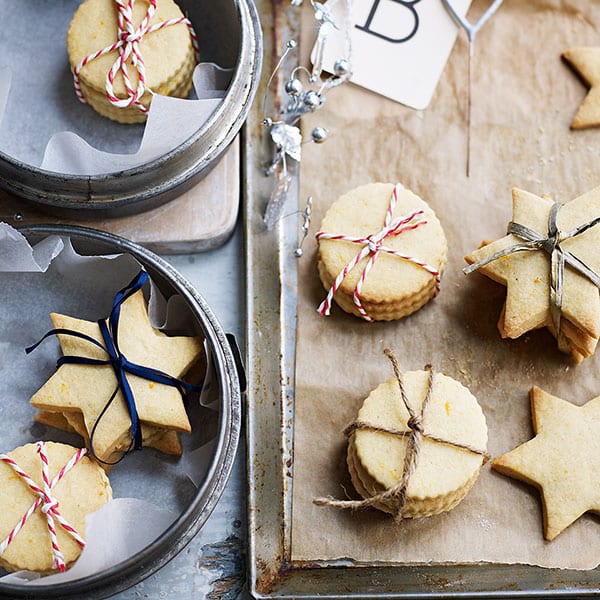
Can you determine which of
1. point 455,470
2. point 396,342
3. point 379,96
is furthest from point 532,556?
point 379,96

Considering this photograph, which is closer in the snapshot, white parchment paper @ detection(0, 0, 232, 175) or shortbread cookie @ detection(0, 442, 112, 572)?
shortbread cookie @ detection(0, 442, 112, 572)

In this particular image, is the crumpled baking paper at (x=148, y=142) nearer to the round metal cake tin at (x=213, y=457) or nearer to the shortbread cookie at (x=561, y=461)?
the round metal cake tin at (x=213, y=457)

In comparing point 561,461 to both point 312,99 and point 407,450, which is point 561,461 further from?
point 312,99

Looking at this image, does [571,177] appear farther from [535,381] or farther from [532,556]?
[532,556]

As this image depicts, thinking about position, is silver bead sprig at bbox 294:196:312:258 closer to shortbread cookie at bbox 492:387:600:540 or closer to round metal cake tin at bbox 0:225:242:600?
round metal cake tin at bbox 0:225:242:600

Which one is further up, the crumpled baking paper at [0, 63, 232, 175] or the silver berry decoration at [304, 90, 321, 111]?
the silver berry decoration at [304, 90, 321, 111]

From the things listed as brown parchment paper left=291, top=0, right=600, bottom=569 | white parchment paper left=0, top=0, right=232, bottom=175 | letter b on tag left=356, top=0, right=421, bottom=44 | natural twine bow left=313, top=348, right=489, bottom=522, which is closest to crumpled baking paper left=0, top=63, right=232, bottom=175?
white parchment paper left=0, top=0, right=232, bottom=175

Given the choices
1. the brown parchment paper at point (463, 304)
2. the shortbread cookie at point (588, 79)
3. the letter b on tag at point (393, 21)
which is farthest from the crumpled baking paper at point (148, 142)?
the shortbread cookie at point (588, 79)

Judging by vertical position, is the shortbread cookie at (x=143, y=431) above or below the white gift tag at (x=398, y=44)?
below
